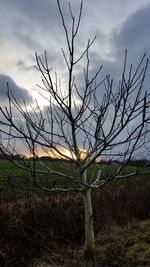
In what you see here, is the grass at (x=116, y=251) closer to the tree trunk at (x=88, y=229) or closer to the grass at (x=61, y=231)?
the grass at (x=61, y=231)

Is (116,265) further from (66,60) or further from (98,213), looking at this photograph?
(98,213)

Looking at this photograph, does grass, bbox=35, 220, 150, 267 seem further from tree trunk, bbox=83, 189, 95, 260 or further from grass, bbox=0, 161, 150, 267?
tree trunk, bbox=83, 189, 95, 260

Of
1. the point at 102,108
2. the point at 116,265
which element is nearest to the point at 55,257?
the point at 116,265

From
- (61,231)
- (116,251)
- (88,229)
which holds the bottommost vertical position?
(116,251)

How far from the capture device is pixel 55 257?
613 cm

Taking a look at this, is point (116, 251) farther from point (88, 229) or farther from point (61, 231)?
point (61, 231)

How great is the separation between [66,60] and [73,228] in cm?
357

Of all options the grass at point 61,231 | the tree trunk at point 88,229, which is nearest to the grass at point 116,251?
the grass at point 61,231

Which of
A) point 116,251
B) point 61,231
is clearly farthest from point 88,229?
point 61,231

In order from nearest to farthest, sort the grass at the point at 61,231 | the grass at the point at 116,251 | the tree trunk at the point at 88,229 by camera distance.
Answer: the grass at the point at 116,251 → the tree trunk at the point at 88,229 → the grass at the point at 61,231

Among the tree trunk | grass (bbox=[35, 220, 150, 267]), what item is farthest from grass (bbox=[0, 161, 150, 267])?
the tree trunk

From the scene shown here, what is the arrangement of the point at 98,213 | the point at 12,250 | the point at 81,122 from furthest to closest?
the point at 98,213 < the point at 12,250 < the point at 81,122

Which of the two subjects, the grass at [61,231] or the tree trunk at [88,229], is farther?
the grass at [61,231]

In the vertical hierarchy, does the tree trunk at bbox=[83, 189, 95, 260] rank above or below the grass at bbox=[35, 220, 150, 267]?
→ above
